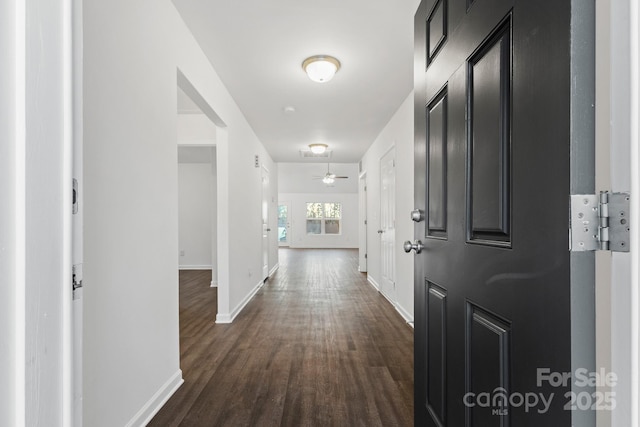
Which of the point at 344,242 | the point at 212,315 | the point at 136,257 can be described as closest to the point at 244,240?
the point at 212,315

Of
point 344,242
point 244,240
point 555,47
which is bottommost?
point 344,242

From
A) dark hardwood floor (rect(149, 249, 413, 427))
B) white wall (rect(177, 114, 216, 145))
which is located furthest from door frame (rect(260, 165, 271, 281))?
dark hardwood floor (rect(149, 249, 413, 427))

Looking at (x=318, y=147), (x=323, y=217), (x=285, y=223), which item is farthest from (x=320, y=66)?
(x=285, y=223)

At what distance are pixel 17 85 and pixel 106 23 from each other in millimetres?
1109

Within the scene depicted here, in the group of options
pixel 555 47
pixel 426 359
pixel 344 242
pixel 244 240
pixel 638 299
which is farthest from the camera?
pixel 344 242

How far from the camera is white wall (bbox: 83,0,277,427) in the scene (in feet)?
4.25

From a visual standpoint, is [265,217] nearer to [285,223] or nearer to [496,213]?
[496,213]

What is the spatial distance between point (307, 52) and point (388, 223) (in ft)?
8.50

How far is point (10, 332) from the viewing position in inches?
20.9

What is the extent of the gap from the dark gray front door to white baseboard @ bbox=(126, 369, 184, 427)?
1.36 m

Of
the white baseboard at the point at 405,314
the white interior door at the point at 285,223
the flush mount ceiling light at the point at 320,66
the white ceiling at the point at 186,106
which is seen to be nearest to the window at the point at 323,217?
the white interior door at the point at 285,223

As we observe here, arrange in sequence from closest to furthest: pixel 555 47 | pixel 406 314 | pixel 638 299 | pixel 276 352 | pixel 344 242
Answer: pixel 638 299 → pixel 555 47 → pixel 276 352 → pixel 406 314 → pixel 344 242

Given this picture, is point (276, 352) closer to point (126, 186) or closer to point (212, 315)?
point (212, 315)

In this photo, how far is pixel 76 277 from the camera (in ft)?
2.25
